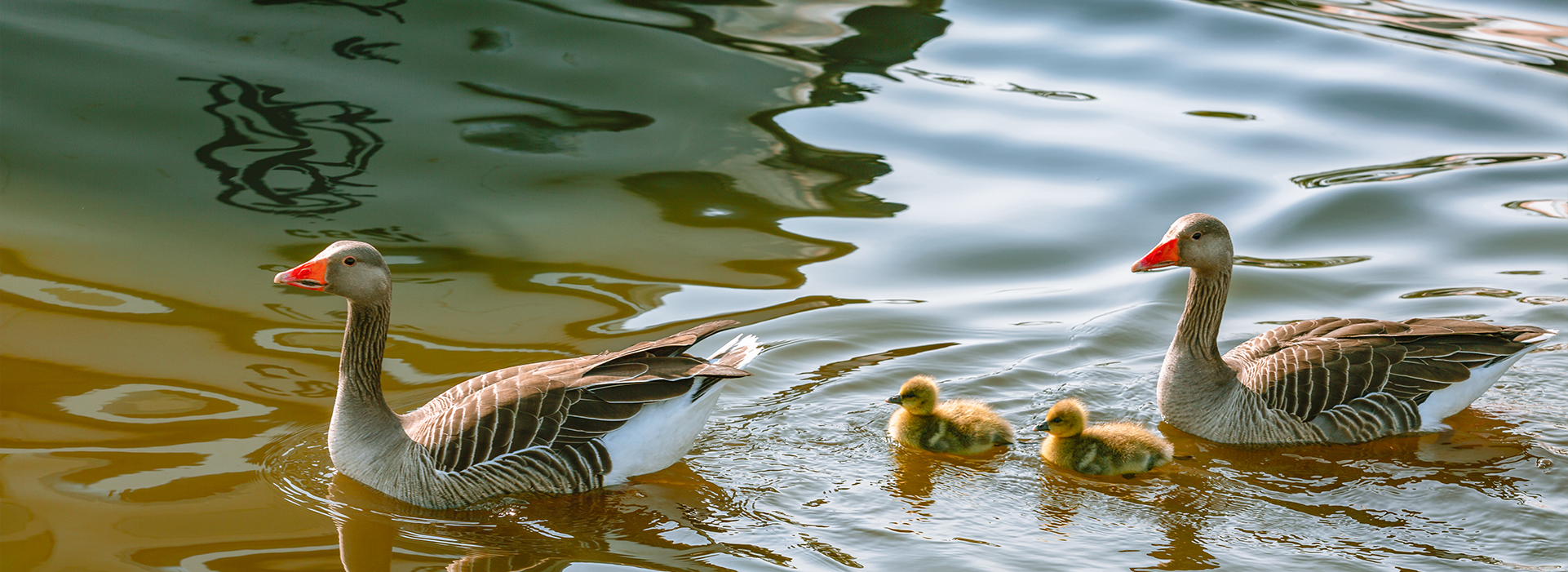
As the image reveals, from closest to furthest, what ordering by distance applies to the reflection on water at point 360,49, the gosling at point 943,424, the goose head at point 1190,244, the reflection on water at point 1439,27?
the gosling at point 943,424 → the goose head at point 1190,244 → the reflection on water at point 360,49 → the reflection on water at point 1439,27

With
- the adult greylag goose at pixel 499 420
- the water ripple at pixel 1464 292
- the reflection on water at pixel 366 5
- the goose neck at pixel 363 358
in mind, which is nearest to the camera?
the adult greylag goose at pixel 499 420

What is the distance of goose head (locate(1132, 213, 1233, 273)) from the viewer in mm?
6852

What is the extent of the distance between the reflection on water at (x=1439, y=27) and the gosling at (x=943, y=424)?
34.5 ft

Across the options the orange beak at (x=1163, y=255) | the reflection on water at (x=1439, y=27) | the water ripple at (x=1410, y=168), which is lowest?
the orange beak at (x=1163, y=255)

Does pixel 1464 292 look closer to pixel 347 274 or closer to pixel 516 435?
pixel 516 435

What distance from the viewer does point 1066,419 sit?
20.9 ft

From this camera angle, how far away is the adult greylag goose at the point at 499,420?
236 inches

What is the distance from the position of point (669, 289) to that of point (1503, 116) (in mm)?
8707

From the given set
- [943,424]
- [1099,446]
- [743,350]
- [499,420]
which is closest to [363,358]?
[499,420]

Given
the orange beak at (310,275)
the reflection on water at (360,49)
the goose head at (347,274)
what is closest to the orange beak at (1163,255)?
the goose head at (347,274)

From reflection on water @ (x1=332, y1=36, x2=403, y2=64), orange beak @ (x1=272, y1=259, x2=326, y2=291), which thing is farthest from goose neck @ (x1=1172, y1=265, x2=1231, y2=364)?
reflection on water @ (x1=332, y1=36, x2=403, y2=64)

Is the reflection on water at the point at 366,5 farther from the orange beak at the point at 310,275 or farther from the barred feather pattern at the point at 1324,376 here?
the barred feather pattern at the point at 1324,376

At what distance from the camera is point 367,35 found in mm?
11828

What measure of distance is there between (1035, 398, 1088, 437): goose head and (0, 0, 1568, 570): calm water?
240 mm
